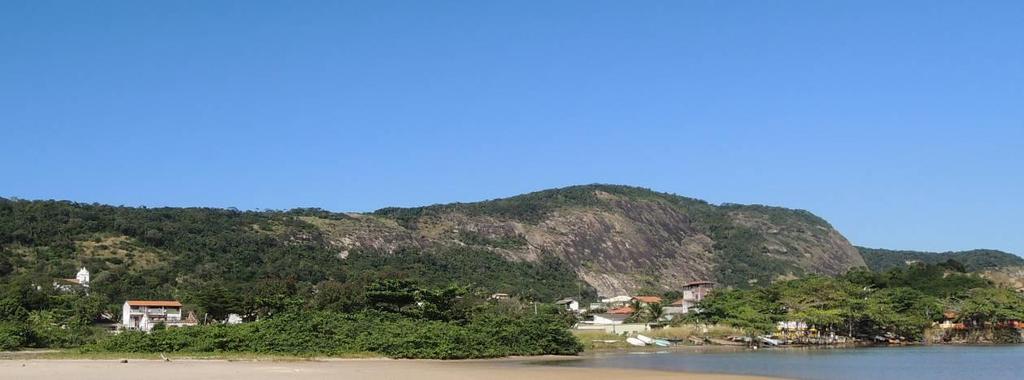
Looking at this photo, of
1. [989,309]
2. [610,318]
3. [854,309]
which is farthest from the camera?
[610,318]

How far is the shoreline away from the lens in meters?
35.0

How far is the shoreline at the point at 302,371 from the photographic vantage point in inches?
1379

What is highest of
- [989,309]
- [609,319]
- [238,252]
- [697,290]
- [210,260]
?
[238,252]

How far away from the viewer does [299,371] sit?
38.5 m

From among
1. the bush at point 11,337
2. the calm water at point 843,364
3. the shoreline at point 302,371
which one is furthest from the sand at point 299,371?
the bush at point 11,337

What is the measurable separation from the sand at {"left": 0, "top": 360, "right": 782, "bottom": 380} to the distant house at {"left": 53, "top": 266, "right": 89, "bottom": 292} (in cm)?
5922

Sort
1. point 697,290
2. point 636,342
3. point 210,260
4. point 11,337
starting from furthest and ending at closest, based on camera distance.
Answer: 1. point 697,290
2. point 210,260
3. point 636,342
4. point 11,337

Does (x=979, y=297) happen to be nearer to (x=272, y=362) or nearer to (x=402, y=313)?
(x=402, y=313)

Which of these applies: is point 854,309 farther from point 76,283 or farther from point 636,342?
point 76,283

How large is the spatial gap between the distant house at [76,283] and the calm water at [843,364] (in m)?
63.4

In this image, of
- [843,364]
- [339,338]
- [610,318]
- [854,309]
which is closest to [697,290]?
[610,318]

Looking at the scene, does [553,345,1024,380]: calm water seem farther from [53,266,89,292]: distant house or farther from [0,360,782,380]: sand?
[53,266,89,292]: distant house

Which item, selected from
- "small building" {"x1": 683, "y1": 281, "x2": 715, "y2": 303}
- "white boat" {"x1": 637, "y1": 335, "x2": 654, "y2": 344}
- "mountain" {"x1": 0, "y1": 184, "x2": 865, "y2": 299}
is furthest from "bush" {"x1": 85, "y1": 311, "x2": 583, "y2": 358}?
"small building" {"x1": 683, "y1": 281, "x2": 715, "y2": 303}

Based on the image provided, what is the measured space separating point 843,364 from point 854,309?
119ft
